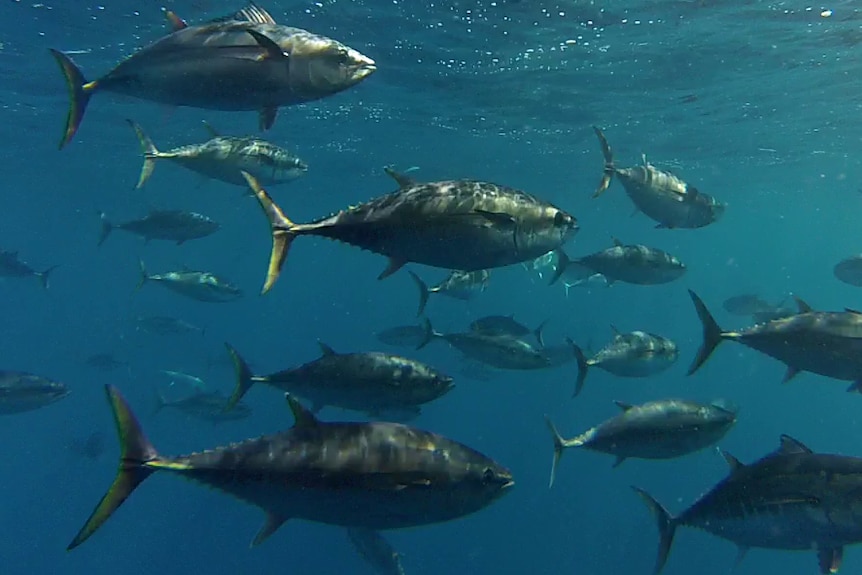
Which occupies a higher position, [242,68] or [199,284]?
[242,68]

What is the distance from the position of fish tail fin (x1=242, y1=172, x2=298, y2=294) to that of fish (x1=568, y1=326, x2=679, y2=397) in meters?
5.20

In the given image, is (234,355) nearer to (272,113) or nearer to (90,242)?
(272,113)

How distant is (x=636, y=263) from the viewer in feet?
26.4

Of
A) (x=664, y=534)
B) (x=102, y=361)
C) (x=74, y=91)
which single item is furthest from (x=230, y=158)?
(x=102, y=361)

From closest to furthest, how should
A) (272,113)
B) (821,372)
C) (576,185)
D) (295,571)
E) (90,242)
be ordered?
1. (272,113)
2. (821,372)
3. (295,571)
4. (576,185)
5. (90,242)

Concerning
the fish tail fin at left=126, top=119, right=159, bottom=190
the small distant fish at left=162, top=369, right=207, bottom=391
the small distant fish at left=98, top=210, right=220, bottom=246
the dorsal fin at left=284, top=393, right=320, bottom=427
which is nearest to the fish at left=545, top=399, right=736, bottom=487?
the dorsal fin at left=284, top=393, right=320, bottom=427

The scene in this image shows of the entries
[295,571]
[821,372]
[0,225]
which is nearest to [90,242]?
[0,225]

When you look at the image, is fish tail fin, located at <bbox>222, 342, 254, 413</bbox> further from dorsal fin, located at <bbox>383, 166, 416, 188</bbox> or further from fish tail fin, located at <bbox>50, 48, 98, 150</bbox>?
dorsal fin, located at <bbox>383, 166, 416, 188</bbox>

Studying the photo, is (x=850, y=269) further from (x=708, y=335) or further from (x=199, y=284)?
(x=199, y=284)

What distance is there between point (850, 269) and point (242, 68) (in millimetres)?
12271

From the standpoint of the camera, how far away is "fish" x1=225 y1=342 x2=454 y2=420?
526 cm

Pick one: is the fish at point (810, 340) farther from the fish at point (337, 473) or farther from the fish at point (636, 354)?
the fish at point (636, 354)

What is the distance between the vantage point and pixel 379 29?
1589 centimetres

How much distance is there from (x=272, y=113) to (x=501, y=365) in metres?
6.22
